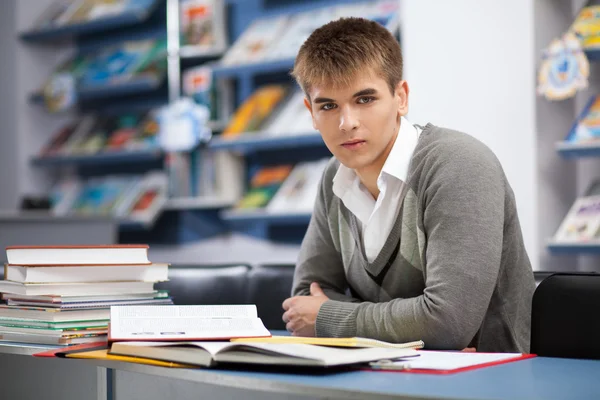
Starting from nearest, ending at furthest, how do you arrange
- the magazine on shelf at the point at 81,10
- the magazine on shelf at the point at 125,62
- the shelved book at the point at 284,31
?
the shelved book at the point at 284,31, the magazine on shelf at the point at 125,62, the magazine on shelf at the point at 81,10

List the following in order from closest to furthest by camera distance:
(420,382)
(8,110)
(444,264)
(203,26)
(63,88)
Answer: (420,382) → (444,264) → (203,26) → (63,88) → (8,110)

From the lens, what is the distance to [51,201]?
18.1 ft

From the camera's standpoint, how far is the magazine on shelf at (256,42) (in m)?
4.51

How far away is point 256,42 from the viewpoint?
4.58 m

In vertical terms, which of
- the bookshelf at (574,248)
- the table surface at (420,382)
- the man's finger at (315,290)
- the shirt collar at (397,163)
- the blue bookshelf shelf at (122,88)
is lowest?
the table surface at (420,382)

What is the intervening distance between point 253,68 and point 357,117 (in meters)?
2.83

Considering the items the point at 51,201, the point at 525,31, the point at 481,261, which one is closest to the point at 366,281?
the point at 481,261

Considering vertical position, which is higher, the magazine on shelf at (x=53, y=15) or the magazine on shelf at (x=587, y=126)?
the magazine on shelf at (x=53, y=15)

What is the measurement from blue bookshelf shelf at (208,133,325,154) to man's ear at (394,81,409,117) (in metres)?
2.29

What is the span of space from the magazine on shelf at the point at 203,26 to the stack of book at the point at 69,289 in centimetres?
330

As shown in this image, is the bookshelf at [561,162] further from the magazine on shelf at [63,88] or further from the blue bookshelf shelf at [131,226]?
the magazine on shelf at [63,88]

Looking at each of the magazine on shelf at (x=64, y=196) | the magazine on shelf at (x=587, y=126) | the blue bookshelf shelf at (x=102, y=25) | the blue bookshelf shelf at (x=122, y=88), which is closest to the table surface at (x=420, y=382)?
the magazine on shelf at (x=587, y=126)

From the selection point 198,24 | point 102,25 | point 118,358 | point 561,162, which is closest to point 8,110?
point 102,25

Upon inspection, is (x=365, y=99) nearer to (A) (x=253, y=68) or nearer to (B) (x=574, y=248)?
(B) (x=574, y=248)
